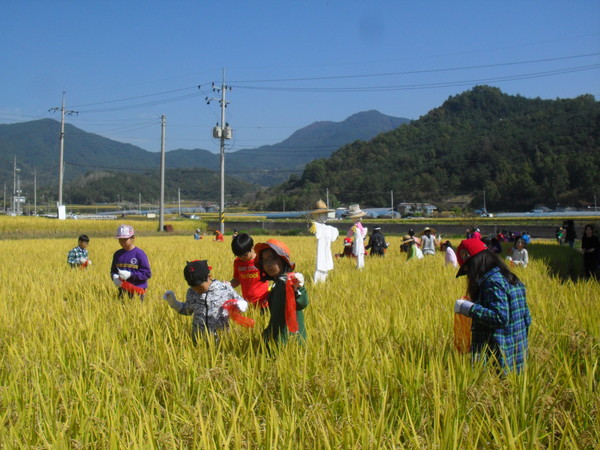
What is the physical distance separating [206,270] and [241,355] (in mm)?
609

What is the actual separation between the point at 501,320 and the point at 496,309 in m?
0.06

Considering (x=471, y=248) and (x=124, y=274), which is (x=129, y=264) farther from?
(x=471, y=248)

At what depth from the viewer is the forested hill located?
6122cm

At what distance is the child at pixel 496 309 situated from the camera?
9.81 ft

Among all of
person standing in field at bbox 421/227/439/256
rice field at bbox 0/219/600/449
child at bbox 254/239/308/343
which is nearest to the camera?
rice field at bbox 0/219/600/449

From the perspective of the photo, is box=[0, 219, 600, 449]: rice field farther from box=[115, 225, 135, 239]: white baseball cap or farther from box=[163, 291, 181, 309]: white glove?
box=[115, 225, 135, 239]: white baseball cap

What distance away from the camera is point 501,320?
297 cm

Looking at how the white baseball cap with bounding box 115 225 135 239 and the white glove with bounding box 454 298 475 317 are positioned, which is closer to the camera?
the white glove with bounding box 454 298 475 317

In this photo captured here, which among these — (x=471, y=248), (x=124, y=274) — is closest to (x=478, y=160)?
(x=124, y=274)

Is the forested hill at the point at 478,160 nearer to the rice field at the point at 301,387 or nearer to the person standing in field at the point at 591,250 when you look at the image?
the person standing in field at the point at 591,250

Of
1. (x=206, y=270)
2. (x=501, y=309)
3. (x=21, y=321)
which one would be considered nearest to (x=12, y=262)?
(x=21, y=321)

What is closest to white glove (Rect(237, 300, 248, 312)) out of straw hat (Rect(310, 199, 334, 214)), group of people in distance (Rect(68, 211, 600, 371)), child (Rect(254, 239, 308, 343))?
group of people in distance (Rect(68, 211, 600, 371))

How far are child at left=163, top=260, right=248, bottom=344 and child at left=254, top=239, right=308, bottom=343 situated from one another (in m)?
0.34

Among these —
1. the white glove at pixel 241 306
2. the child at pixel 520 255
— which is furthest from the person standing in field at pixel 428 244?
the white glove at pixel 241 306
